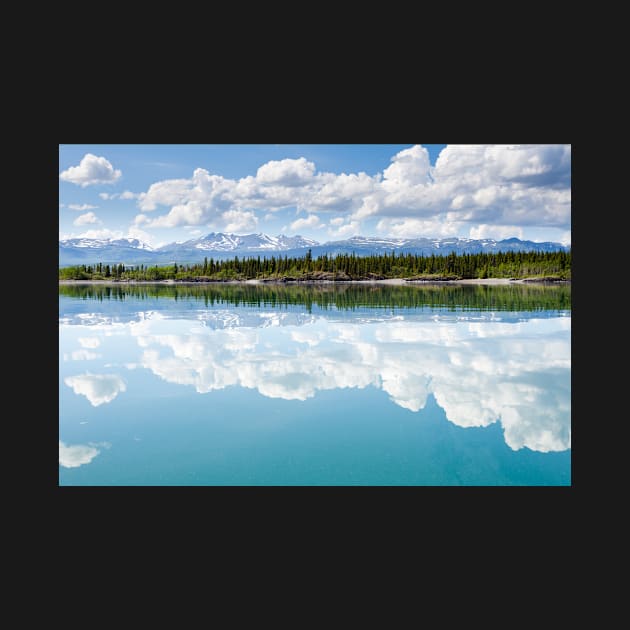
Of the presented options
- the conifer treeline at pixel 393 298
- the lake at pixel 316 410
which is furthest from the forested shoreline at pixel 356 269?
the lake at pixel 316 410

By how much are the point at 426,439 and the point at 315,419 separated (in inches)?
97.1

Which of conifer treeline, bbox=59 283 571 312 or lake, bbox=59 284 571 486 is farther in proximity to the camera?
conifer treeline, bbox=59 283 571 312

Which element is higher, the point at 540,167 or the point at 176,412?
the point at 540,167

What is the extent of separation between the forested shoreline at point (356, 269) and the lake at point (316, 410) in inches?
2989

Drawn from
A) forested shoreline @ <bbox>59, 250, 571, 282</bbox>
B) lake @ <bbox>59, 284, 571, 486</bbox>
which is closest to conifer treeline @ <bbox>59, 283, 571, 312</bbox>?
lake @ <bbox>59, 284, 571, 486</bbox>

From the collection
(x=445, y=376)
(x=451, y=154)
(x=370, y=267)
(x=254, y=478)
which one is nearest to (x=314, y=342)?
(x=445, y=376)

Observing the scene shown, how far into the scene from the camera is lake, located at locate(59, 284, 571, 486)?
9836 millimetres

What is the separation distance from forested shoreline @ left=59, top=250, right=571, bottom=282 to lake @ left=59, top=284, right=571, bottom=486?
7591cm

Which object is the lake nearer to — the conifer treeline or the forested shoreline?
the conifer treeline

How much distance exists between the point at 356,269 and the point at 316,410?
103 metres

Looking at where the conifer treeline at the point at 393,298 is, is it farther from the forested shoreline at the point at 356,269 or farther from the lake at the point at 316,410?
the forested shoreline at the point at 356,269

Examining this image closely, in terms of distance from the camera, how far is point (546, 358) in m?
17.6

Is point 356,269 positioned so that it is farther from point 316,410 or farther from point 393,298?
point 316,410

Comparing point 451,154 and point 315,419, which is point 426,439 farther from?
point 451,154
